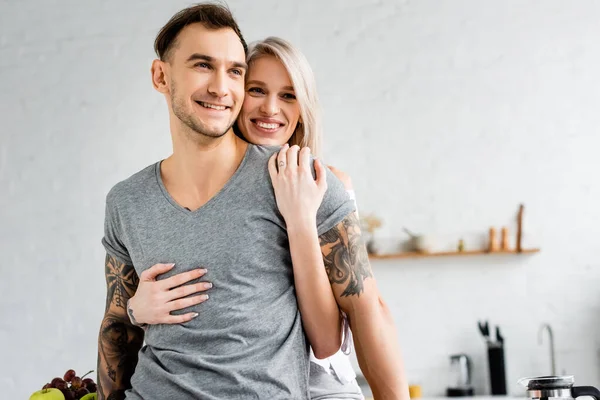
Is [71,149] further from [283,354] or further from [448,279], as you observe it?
[283,354]

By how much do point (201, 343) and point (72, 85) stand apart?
3.81 meters

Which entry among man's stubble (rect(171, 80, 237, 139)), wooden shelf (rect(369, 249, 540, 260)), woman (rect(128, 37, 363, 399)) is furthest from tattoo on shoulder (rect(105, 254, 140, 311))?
wooden shelf (rect(369, 249, 540, 260))

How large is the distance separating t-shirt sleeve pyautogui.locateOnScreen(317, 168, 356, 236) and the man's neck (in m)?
0.23

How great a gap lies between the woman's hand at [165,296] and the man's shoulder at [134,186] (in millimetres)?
220

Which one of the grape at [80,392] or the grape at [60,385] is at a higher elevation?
the grape at [60,385]

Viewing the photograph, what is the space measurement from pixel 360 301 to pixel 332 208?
22 centimetres

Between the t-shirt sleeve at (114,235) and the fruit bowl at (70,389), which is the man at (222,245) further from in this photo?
the fruit bowl at (70,389)

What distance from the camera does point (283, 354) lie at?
1541mm

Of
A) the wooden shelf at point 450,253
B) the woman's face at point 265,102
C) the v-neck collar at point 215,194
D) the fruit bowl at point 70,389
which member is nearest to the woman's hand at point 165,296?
Result: the v-neck collar at point 215,194

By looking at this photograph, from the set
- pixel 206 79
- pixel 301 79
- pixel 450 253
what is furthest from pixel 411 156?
pixel 206 79

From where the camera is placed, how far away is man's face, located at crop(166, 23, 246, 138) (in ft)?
5.40

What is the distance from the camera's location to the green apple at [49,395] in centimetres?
181

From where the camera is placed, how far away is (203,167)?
1706mm

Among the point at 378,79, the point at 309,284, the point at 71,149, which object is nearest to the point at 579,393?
the point at 309,284
